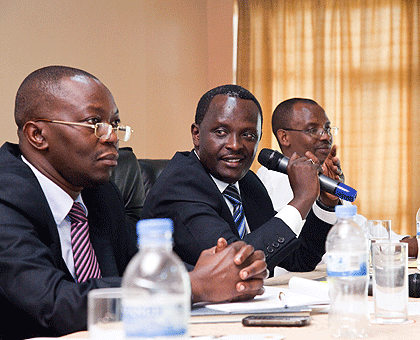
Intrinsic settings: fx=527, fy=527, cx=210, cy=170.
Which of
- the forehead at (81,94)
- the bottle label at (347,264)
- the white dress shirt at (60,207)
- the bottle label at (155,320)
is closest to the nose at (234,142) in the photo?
the forehead at (81,94)

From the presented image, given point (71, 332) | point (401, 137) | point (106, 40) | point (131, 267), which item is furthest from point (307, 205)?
point (401, 137)

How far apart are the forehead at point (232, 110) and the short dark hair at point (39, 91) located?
0.55m

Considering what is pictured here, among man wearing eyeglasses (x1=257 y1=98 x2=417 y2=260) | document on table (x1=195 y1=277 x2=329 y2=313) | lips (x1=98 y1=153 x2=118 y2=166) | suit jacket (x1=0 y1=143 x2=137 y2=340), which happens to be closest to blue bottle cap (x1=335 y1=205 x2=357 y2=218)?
document on table (x1=195 y1=277 x2=329 y2=313)

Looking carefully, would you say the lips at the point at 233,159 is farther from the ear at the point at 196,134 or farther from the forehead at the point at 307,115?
the forehead at the point at 307,115

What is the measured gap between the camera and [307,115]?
333 centimetres

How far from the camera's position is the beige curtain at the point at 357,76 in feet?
16.7

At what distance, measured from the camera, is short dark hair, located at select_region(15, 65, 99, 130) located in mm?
1510

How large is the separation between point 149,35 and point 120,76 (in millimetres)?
644

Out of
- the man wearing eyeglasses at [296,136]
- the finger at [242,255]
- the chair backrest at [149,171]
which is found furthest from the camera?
the man wearing eyeglasses at [296,136]

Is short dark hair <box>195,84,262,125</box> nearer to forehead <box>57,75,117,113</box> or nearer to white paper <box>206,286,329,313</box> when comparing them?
Answer: forehead <box>57,75,117,113</box>

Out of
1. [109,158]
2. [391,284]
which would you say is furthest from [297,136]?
[391,284]

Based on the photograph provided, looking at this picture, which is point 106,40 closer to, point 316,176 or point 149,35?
point 149,35

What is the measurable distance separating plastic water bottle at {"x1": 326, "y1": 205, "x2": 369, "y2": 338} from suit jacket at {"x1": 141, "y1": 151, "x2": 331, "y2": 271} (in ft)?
1.85

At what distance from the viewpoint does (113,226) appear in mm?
1677
